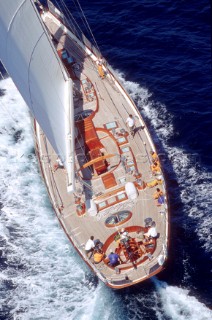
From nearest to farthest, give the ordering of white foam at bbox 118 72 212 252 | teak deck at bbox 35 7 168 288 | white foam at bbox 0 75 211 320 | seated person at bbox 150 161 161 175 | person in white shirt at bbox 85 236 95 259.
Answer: white foam at bbox 0 75 211 320, person in white shirt at bbox 85 236 95 259, teak deck at bbox 35 7 168 288, seated person at bbox 150 161 161 175, white foam at bbox 118 72 212 252

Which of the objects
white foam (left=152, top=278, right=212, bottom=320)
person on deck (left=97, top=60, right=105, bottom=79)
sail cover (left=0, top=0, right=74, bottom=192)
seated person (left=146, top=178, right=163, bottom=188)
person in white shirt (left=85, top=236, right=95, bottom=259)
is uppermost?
sail cover (left=0, top=0, right=74, bottom=192)

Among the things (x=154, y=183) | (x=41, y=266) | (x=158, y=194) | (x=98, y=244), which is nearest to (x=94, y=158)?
(x=154, y=183)

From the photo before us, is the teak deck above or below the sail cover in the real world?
below

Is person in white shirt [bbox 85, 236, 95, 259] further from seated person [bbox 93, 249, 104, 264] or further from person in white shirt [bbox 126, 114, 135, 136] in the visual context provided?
person in white shirt [bbox 126, 114, 135, 136]

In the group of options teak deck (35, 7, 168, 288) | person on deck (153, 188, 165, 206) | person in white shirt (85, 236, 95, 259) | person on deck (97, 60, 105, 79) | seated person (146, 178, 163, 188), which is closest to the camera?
person in white shirt (85, 236, 95, 259)

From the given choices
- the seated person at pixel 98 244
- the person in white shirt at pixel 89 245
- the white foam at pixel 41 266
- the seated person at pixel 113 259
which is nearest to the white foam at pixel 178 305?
the white foam at pixel 41 266

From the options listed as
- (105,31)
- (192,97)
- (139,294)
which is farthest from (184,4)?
(139,294)

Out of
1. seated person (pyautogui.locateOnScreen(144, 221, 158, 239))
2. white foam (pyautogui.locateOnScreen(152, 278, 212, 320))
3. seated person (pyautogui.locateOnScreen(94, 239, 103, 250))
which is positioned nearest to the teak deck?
seated person (pyautogui.locateOnScreen(94, 239, 103, 250))
